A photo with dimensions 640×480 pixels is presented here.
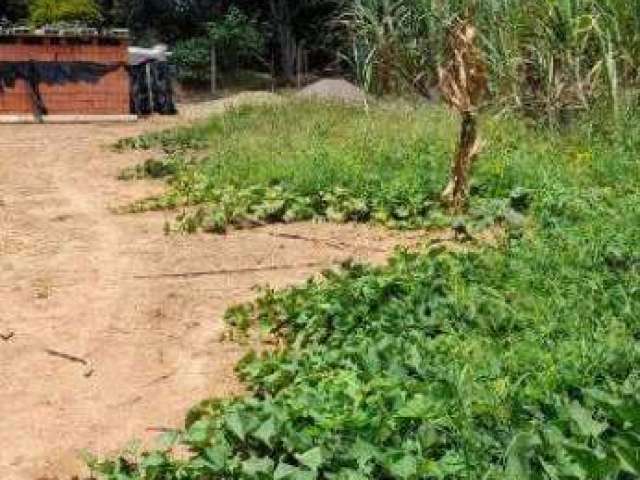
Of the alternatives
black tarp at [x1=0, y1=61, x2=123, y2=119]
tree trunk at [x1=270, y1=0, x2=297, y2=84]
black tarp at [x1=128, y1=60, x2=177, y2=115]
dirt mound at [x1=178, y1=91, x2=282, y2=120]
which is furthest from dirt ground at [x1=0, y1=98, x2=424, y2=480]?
tree trunk at [x1=270, y1=0, x2=297, y2=84]

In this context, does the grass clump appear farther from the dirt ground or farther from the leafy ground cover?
the dirt ground

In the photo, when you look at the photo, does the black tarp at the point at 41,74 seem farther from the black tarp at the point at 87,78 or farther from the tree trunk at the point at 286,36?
the tree trunk at the point at 286,36

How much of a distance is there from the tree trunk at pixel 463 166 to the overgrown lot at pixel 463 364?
216 millimetres

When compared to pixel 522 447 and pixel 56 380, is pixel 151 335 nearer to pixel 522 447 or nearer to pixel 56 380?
pixel 56 380

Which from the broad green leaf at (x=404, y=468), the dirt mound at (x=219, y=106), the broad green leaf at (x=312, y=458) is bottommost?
the dirt mound at (x=219, y=106)

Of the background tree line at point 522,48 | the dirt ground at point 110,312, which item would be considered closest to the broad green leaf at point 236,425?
the dirt ground at point 110,312

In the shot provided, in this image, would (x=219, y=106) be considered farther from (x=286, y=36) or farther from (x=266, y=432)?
(x=266, y=432)

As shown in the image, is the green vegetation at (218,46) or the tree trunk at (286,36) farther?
the tree trunk at (286,36)

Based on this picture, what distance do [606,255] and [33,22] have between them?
23.6 m

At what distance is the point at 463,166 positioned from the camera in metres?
7.33

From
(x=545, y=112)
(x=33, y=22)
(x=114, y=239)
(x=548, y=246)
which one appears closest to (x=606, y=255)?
(x=548, y=246)

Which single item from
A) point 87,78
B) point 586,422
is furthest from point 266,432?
point 87,78

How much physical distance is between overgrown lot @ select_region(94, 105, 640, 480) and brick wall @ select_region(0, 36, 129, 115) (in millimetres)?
11838

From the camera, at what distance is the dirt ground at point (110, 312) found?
4.31 metres
